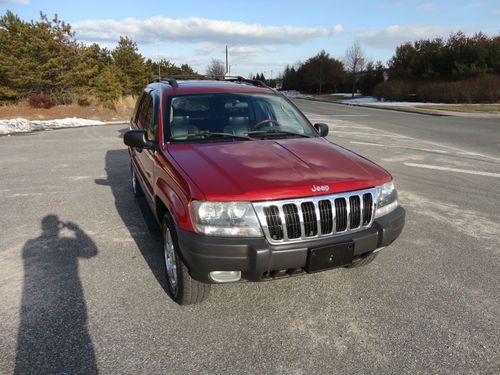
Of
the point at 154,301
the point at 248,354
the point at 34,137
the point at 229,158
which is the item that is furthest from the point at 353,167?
the point at 34,137

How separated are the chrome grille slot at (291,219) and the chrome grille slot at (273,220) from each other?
0.05m

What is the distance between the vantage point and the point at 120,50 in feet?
110

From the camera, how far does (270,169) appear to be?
9.68 ft

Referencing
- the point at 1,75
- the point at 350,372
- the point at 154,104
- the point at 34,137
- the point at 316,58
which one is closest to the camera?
the point at 350,372

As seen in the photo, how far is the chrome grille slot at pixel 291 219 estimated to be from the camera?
2.65 metres

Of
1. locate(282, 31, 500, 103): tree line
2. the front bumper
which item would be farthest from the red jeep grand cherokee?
locate(282, 31, 500, 103): tree line

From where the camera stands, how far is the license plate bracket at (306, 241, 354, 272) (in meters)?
2.70

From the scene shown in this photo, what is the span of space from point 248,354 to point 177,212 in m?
1.10

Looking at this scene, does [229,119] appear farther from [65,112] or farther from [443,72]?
[443,72]

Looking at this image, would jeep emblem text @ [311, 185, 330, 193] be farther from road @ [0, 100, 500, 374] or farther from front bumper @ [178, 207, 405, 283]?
road @ [0, 100, 500, 374]

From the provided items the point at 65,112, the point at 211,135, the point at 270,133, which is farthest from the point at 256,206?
the point at 65,112

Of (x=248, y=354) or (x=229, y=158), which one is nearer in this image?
(x=248, y=354)

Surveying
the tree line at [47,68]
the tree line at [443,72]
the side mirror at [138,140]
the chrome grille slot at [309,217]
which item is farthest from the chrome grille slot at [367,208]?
the tree line at [443,72]

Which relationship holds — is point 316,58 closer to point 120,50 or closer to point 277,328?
point 120,50
